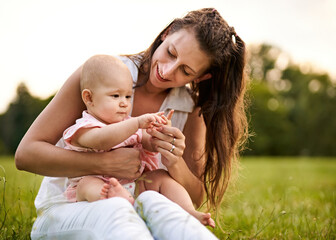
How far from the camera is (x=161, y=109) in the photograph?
2836 mm

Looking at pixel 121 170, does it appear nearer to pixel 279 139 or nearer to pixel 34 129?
pixel 34 129

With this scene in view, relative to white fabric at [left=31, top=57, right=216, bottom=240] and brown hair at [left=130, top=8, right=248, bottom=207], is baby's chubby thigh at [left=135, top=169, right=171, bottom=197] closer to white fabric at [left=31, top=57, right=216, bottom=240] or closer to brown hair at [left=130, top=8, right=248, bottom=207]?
white fabric at [left=31, top=57, right=216, bottom=240]

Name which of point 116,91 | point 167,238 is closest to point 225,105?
point 116,91

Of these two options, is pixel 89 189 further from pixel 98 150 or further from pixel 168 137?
pixel 168 137

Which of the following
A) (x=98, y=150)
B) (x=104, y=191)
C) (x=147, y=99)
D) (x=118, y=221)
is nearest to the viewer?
(x=118, y=221)

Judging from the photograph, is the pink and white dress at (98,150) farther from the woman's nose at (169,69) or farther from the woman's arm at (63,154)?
the woman's nose at (169,69)

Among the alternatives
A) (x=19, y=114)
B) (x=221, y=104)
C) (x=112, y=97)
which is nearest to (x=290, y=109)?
(x=19, y=114)

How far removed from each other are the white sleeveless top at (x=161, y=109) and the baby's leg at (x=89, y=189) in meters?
0.28

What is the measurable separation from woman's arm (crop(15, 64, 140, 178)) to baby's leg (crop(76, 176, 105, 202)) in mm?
58

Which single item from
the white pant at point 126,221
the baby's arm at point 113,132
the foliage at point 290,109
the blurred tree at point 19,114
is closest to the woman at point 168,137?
the white pant at point 126,221

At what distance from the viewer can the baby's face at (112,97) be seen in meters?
2.13

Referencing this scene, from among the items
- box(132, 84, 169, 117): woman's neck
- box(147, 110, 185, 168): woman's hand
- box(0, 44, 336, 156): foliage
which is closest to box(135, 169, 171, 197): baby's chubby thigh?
box(147, 110, 185, 168): woman's hand

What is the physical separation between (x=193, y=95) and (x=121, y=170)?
3.47ft

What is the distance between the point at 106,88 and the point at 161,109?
0.77m
